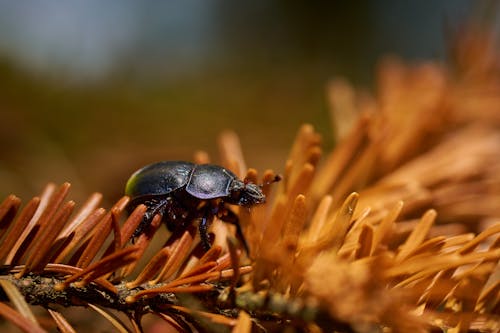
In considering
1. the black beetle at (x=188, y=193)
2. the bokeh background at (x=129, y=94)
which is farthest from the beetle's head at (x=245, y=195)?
the bokeh background at (x=129, y=94)

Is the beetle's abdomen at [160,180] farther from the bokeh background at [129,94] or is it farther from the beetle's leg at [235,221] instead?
the bokeh background at [129,94]

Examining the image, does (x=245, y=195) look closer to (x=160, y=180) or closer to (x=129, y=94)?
(x=160, y=180)

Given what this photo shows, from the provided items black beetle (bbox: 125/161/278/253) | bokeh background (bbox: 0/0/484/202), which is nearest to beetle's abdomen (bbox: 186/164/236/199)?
black beetle (bbox: 125/161/278/253)

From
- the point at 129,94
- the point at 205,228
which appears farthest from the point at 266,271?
the point at 129,94

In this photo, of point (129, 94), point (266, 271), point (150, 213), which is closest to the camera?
point (266, 271)

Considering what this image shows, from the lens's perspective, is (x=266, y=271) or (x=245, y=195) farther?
(x=245, y=195)

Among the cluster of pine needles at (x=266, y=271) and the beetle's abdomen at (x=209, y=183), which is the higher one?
the beetle's abdomen at (x=209, y=183)

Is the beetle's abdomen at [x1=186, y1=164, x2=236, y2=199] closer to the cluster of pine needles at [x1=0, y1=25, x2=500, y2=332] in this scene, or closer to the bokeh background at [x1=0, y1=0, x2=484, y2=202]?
the cluster of pine needles at [x1=0, y1=25, x2=500, y2=332]
